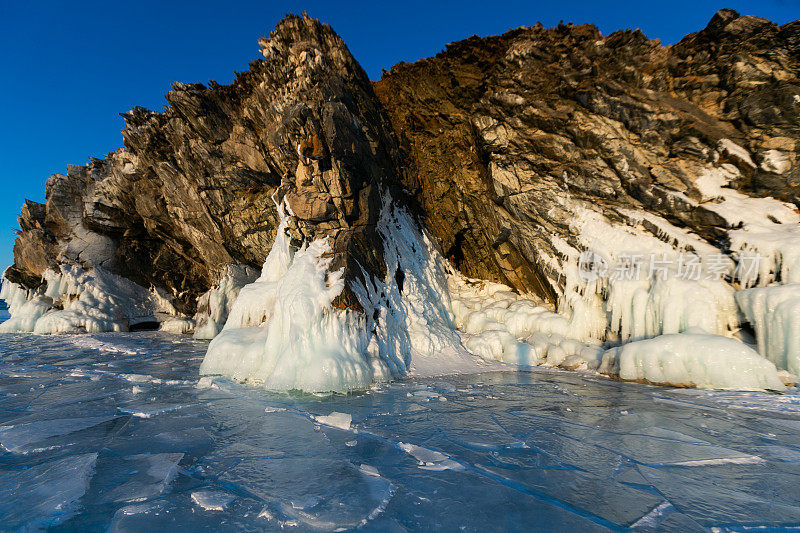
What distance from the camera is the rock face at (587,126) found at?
10773mm

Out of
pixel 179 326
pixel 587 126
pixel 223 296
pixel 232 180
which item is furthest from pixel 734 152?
pixel 179 326

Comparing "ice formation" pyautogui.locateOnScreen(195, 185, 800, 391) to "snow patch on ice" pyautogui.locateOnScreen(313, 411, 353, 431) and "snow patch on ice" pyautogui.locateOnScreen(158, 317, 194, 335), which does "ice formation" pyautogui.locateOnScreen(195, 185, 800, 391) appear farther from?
"snow patch on ice" pyautogui.locateOnScreen(158, 317, 194, 335)

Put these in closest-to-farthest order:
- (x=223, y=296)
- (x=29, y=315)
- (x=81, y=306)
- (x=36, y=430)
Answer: (x=36, y=430)
(x=223, y=296)
(x=81, y=306)
(x=29, y=315)

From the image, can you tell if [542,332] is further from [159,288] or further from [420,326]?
[159,288]

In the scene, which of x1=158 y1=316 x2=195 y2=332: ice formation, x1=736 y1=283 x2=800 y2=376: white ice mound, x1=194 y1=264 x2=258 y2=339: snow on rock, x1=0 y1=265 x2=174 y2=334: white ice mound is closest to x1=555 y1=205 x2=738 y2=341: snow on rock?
x1=736 y1=283 x2=800 y2=376: white ice mound

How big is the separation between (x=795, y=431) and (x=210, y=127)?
22.5m

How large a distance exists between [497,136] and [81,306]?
1152 inches

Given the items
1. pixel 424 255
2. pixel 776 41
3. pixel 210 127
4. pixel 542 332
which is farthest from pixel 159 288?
pixel 776 41

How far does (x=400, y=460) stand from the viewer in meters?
4.52

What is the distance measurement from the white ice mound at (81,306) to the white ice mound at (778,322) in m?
33.5

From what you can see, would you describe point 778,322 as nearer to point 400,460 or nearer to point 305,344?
point 400,460

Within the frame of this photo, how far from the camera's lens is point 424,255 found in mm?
16141

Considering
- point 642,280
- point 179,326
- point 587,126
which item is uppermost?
point 587,126

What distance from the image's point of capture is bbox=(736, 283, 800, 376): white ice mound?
7977mm
